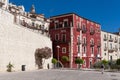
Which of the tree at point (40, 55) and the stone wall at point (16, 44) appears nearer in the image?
the stone wall at point (16, 44)

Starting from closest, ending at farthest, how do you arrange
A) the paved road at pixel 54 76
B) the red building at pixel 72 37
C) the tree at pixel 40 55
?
the paved road at pixel 54 76, the tree at pixel 40 55, the red building at pixel 72 37

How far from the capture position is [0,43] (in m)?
32.6

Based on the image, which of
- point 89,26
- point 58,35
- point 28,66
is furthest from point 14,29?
point 89,26

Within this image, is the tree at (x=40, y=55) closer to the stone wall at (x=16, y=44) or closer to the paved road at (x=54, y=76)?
the stone wall at (x=16, y=44)

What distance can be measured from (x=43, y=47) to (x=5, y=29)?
13.2 meters

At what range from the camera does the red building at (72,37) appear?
2158 inches

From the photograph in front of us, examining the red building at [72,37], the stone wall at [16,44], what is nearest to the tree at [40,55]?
the stone wall at [16,44]

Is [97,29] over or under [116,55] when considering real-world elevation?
over

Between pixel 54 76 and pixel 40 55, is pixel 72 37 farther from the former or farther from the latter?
pixel 54 76

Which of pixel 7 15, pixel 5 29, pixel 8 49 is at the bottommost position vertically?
pixel 8 49

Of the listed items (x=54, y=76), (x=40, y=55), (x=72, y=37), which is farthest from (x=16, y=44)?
(x=72, y=37)

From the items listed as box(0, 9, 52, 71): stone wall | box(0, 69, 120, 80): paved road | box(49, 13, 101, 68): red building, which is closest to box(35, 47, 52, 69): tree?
box(0, 9, 52, 71): stone wall

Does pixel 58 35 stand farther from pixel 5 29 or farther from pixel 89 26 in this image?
pixel 5 29

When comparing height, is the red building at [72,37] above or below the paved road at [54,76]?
above
